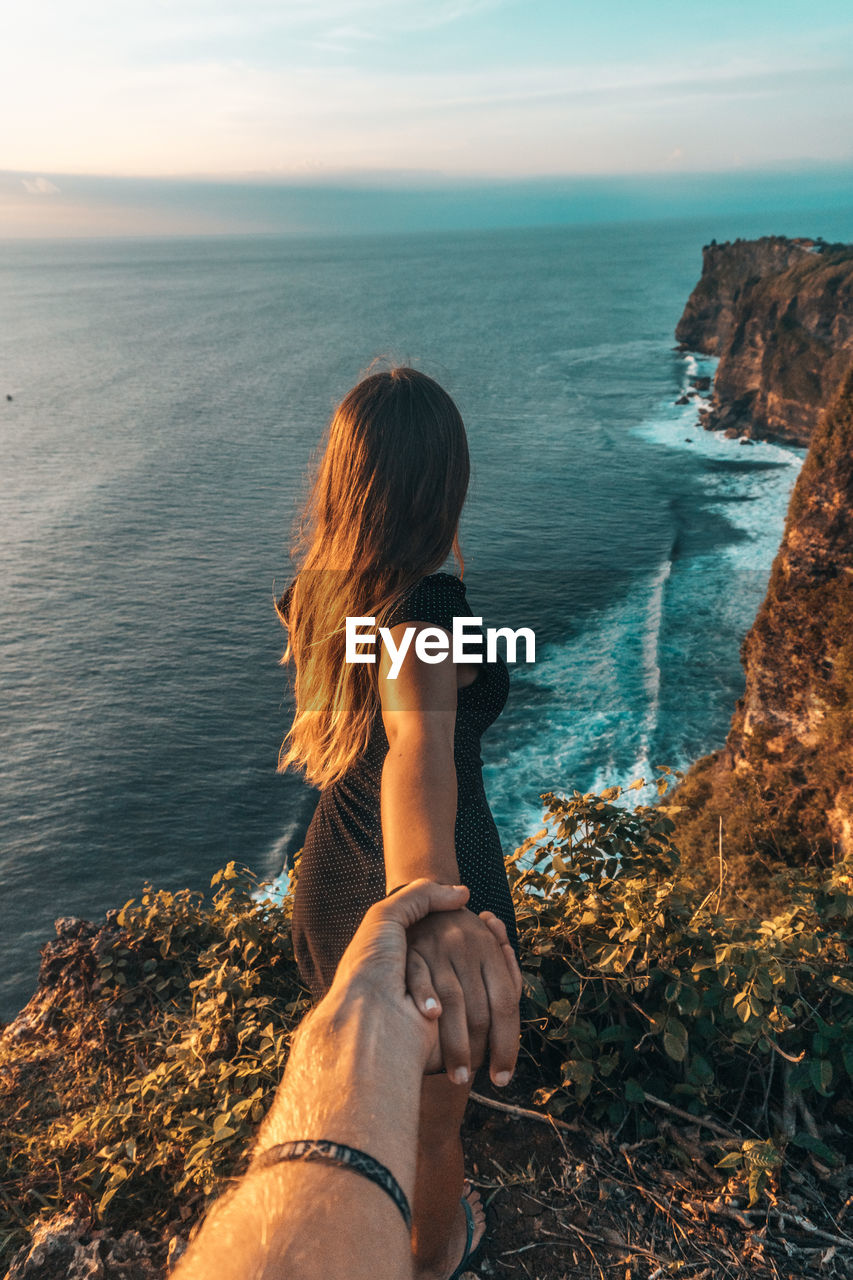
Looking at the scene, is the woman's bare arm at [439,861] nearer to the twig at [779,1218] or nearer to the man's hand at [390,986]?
the man's hand at [390,986]

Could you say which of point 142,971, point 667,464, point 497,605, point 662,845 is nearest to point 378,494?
point 662,845

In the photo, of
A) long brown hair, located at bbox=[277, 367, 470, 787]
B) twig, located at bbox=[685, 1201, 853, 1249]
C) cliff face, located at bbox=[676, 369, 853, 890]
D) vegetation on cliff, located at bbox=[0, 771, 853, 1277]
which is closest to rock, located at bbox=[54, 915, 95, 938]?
vegetation on cliff, located at bbox=[0, 771, 853, 1277]

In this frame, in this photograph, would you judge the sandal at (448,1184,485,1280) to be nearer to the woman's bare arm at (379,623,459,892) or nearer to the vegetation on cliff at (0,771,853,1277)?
the vegetation on cliff at (0,771,853,1277)

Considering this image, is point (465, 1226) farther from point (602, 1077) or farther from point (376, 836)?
point (376, 836)

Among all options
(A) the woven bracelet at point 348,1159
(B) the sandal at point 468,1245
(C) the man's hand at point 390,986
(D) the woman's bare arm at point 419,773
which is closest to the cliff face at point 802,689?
(B) the sandal at point 468,1245

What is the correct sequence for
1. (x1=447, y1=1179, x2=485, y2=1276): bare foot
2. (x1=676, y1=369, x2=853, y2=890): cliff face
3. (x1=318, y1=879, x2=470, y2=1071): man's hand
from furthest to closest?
(x1=676, y1=369, x2=853, y2=890): cliff face → (x1=447, y1=1179, x2=485, y2=1276): bare foot → (x1=318, y1=879, x2=470, y2=1071): man's hand

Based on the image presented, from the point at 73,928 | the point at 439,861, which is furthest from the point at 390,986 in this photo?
the point at 73,928
